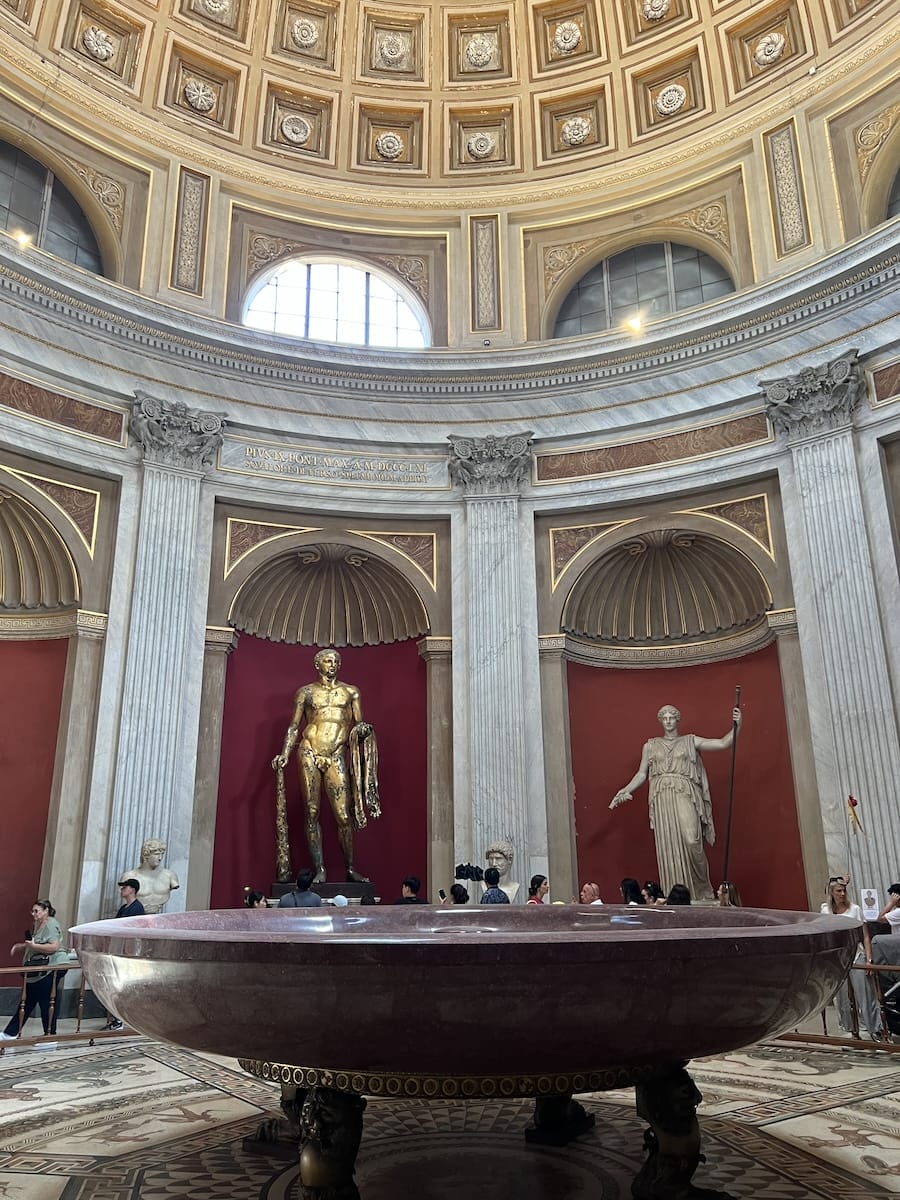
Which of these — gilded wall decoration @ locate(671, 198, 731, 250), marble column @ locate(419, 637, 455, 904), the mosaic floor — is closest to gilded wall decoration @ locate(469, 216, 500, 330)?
gilded wall decoration @ locate(671, 198, 731, 250)

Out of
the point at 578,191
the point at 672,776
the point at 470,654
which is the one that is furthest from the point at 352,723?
the point at 578,191

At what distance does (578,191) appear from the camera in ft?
43.7

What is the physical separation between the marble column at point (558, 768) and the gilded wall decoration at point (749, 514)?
245 cm

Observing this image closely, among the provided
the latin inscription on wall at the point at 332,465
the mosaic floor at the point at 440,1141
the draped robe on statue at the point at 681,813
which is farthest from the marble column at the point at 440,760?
the mosaic floor at the point at 440,1141

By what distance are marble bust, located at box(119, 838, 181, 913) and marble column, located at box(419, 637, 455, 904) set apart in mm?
3020

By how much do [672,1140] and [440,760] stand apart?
8513 millimetres

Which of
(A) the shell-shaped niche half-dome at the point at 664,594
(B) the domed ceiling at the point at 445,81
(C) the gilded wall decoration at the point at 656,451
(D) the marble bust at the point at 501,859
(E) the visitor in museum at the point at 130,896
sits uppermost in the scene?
(B) the domed ceiling at the point at 445,81

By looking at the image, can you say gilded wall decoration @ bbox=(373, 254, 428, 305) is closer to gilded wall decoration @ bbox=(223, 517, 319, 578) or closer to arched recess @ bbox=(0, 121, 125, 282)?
arched recess @ bbox=(0, 121, 125, 282)

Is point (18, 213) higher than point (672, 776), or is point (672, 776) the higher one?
point (18, 213)

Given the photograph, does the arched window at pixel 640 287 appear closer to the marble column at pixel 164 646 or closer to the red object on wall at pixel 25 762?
the marble column at pixel 164 646

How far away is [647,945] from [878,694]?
26.6 ft

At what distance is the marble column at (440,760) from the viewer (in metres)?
11.0

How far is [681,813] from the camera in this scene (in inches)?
418

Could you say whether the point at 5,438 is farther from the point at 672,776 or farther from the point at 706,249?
the point at 706,249
